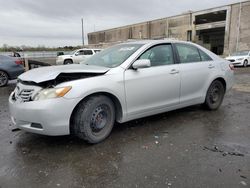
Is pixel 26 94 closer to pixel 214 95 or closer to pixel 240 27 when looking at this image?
pixel 214 95

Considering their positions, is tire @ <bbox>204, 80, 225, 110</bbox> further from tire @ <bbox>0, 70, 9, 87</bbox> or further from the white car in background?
the white car in background

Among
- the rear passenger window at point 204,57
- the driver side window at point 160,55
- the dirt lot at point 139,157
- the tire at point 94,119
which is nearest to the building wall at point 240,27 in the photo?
the rear passenger window at point 204,57

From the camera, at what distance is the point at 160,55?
3.97 meters

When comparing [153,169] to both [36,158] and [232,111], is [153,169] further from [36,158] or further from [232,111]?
[232,111]

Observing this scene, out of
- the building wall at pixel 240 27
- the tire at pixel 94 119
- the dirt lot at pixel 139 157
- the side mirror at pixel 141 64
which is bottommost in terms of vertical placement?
the dirt lot at pixel 139 157

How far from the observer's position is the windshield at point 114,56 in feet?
12.0

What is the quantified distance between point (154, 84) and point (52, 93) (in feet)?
5.62

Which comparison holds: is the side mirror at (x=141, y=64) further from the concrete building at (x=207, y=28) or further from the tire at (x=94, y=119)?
the concrete building at (x=207, y=28)

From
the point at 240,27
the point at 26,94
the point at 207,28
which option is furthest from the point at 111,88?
the point at 207,28

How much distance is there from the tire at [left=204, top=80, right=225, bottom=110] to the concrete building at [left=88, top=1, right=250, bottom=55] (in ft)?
84.9

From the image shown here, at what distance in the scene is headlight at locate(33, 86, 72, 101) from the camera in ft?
9.22

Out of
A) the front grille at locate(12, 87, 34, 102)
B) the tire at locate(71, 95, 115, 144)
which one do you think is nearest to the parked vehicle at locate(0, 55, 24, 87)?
the front grille at locate(12, 87, 34, 102)

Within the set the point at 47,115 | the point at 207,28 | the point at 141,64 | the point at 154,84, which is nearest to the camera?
the point at 47,115

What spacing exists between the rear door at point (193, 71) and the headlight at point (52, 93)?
2273mm
